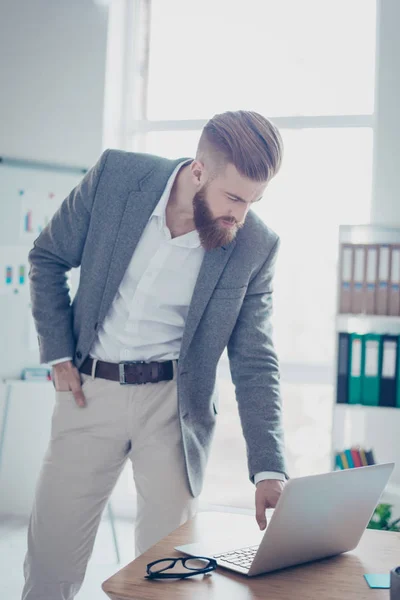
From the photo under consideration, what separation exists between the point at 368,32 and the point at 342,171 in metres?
0.76

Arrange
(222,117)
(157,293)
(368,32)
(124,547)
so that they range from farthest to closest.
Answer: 1. (368,32)
2. (124,547)
3. (157,293)
4. (222,117)

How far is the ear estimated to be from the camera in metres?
1.69

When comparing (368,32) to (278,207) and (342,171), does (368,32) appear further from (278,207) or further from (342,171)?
(278,207)

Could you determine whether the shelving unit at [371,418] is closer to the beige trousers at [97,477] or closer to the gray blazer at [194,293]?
the gray blazer at [194,293]

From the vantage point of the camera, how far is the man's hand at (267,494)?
55.4 inches

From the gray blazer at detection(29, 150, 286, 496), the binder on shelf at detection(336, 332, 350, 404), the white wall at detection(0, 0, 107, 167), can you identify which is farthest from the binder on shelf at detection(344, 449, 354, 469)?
the white wall at detection(0, 0, 107, 167)

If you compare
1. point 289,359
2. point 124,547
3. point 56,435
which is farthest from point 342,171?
A: point 56,435

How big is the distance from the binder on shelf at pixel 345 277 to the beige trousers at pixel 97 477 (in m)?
1.65

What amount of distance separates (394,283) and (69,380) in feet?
6.18

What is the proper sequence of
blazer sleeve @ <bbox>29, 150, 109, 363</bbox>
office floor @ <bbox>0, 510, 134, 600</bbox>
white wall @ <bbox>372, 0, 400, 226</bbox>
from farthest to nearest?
white wall @ <bbox>372, 0, 400, 226</bbox>
office floor @ <bbox>0, 510, 134, 600</bbox>
blazer sleeve @ <bbox>29, 150, 109, 363</bbox>

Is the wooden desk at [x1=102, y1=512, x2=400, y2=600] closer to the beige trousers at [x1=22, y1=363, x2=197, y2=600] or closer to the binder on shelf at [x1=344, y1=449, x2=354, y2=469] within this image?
the beige trousers at [x1=22, y1=363, x2=197, y2=600]

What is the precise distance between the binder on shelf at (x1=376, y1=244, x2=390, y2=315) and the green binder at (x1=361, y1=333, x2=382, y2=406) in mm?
129

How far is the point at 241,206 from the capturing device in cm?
167

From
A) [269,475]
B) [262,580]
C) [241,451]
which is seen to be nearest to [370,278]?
[241,451]
